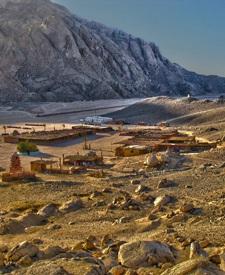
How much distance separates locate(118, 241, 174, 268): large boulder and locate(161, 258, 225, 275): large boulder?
116 cm

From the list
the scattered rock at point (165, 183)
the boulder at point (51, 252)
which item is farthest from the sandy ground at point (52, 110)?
the boulder at point (51, 252)

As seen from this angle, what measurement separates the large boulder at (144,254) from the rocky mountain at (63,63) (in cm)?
9183

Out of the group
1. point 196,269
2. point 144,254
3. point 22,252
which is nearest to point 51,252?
point 22,252

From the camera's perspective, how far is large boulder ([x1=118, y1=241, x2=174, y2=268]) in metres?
10.8

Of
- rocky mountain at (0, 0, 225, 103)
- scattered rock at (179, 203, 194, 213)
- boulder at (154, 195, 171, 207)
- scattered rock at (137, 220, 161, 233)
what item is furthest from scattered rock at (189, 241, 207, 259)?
rocky mountain at (0, 0, 225, 103)

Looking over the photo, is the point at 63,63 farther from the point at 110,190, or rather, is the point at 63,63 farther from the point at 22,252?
the point at 22,252

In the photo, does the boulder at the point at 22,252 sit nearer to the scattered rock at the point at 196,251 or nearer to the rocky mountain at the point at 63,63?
the scattered rock at the point at 196,251

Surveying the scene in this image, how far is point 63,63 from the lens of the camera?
114062mm

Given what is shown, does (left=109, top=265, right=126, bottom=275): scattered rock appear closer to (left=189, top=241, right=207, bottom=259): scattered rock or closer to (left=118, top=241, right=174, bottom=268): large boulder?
(left=118, top=241, right=174, bottom=268): large boulder

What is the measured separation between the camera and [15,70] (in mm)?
109875

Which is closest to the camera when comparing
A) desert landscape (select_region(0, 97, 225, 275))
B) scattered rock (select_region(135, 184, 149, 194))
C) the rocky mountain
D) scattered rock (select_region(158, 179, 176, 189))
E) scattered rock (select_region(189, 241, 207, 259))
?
desert landscape (select_region(0, 97, 225, 275))

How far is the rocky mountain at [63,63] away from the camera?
106812 millimetres

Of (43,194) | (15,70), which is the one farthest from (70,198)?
(15,70)

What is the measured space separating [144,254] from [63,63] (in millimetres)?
105124
